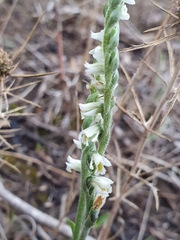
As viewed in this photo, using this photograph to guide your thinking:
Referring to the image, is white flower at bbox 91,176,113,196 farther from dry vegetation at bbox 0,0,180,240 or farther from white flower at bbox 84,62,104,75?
dry vegetation at bbox 0,0,180,240

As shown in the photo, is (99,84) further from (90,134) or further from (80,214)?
(80,214)

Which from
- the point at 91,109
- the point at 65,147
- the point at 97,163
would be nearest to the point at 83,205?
the point at 97,163

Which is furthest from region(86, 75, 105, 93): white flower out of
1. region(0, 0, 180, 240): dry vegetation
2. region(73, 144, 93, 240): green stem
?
region(0, 0, 180, 240): dry vegetation

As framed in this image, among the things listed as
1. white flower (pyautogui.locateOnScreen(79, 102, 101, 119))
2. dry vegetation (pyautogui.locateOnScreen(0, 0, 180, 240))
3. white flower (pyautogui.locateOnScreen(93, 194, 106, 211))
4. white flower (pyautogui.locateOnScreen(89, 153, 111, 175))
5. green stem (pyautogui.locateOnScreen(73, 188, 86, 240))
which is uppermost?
white flower (pyautogui.locateOnScreen(79, 102, 101, 119))

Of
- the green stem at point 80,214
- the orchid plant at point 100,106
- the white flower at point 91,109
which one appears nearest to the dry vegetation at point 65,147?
the green stem at point 80,214

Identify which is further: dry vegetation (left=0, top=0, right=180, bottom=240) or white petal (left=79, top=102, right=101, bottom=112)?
dry vegetation (left=0, top=0, right=180, bottom=240)

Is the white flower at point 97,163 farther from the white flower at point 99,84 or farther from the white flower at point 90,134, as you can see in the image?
the white flower at point 99,84

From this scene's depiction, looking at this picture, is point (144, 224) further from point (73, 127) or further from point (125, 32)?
point (125, 32)

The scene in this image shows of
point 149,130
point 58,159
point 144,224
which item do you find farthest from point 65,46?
point 149,130
